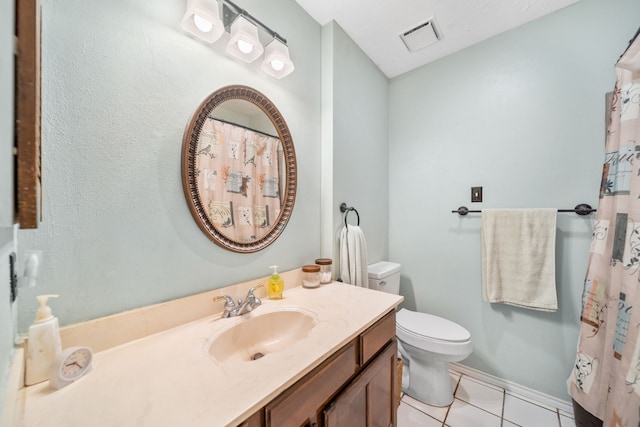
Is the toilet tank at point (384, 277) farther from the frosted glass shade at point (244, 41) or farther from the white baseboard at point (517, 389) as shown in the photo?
the frosted glass shade at point (244, 41)

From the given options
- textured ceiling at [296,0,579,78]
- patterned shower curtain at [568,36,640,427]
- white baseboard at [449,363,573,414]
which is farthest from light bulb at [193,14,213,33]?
white baseboard at [449,363,573,414]

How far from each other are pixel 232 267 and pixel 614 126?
192 cm

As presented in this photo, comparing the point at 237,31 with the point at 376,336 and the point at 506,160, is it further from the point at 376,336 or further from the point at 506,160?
the point at 506,160

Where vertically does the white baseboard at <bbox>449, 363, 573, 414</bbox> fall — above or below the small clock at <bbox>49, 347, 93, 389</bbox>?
below

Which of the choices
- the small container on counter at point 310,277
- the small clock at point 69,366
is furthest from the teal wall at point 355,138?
the small clock at point 69,366

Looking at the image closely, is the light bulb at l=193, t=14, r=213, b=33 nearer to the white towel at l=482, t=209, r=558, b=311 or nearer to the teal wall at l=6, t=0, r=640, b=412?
the teal wall at l=6, t=0, r=640, b=412

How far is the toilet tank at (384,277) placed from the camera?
1.64m

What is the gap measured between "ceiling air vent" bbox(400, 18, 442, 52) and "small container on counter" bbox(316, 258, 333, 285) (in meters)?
1.62

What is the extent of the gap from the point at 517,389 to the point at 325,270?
4.93 feet

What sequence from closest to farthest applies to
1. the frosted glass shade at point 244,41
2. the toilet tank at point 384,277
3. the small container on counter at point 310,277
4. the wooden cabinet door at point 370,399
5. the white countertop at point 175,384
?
the white countertop at point 175,384, the wooden cabinet door at point 370,399, the frosted glass shade at point 244,41, the small container on counter at point 310,277, the toilet tank at point 384,277

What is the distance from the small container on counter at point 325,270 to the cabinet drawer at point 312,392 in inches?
20.9

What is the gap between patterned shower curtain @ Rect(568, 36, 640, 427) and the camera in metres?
0.92

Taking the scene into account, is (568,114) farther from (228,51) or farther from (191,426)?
(191,426)

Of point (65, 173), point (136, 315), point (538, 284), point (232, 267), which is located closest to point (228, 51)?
→ point (65, 173)
